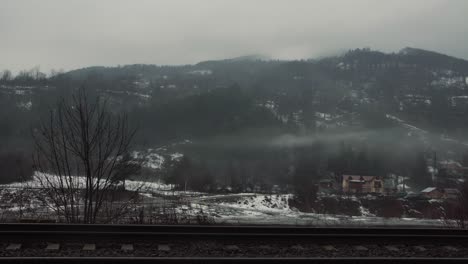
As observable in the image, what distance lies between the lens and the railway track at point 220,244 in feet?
24.6

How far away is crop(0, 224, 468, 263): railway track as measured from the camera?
7484 mm

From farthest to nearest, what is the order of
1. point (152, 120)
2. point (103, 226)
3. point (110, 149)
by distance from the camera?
1. point (152, 120)
2. point (110, 149)
3. point (103, 226)

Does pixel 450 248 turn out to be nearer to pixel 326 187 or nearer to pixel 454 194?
pixel 454 194

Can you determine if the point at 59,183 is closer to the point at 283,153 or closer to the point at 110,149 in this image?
the point at 110,149

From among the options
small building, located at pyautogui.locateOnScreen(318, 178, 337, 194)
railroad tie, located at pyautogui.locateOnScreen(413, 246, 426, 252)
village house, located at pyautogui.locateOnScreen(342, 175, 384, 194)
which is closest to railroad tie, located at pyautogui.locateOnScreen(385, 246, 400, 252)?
railroad tie, located at pyautogui.locateOnScreen(413, 246, 426, 252)

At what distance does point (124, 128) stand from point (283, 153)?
143209 mm

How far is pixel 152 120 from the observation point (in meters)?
165

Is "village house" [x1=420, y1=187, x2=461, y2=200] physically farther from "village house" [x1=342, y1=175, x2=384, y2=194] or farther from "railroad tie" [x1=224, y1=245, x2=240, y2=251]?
"village house" [x1=342, y1=175, x2=384, y2=194]

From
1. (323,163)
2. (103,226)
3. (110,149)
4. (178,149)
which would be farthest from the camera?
(178,149)

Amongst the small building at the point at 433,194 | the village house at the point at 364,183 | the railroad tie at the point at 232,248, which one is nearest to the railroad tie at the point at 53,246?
the railroad tie at the point at 232,248

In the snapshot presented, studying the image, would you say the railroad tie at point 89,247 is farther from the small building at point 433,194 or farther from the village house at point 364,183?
the village house at point 364,183

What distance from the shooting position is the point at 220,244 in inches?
348

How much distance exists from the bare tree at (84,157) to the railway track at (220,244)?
3.06 metres
